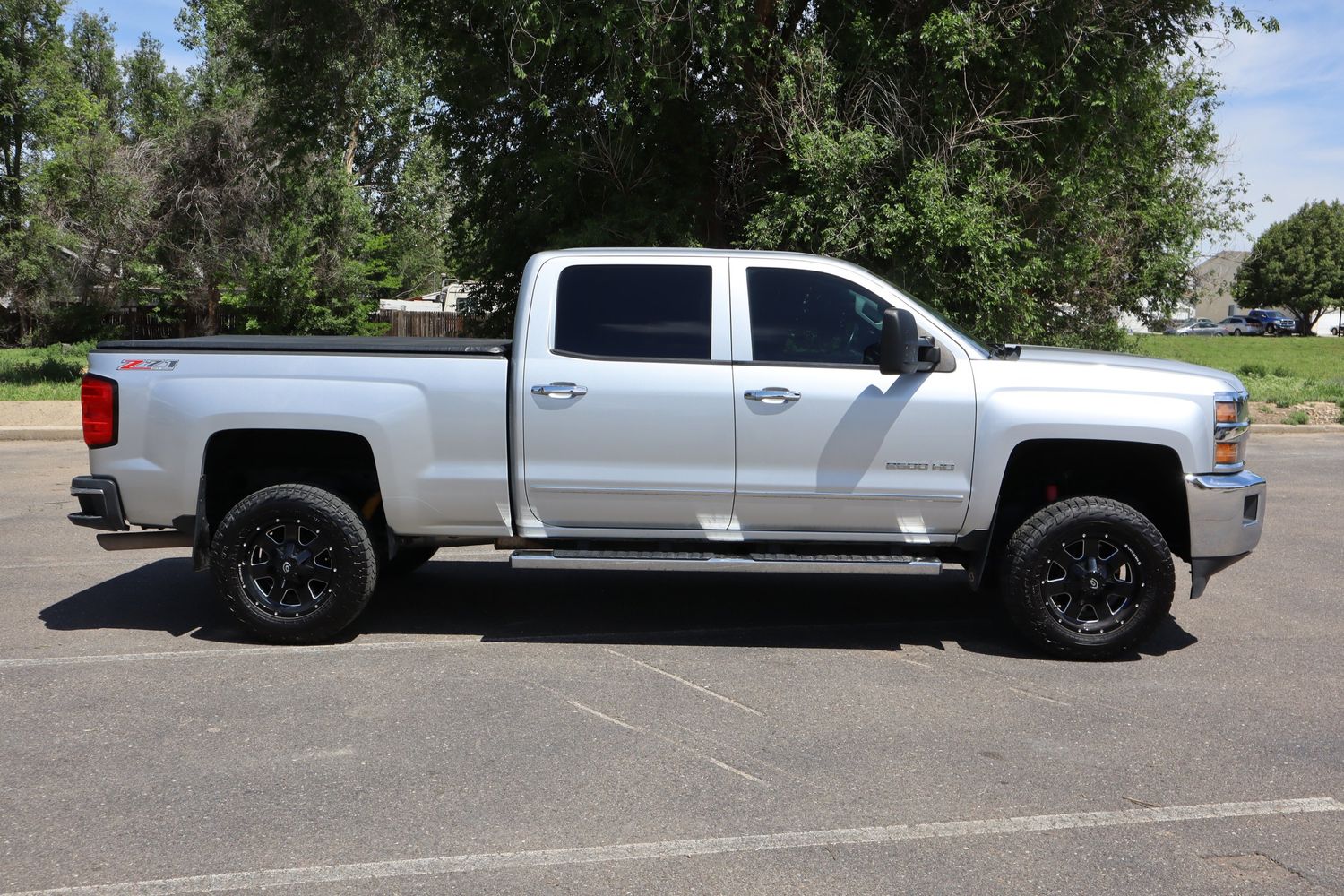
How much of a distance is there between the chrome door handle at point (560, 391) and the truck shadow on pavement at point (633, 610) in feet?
4.46

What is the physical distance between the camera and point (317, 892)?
367 centimetres

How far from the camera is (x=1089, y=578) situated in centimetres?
615

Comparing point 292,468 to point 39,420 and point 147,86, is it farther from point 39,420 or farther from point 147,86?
point 147,86

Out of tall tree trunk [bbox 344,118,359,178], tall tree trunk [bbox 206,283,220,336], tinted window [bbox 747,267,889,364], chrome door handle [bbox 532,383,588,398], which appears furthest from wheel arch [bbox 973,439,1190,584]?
tall tree trunk [bbox 344,118,359,178]

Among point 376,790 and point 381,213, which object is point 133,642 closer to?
point 376,790

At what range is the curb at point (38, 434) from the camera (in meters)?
15.8

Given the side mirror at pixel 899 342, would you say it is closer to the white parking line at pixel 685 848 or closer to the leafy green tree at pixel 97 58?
the white parking line at pixel 685 848

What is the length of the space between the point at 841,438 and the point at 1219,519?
6.40ft

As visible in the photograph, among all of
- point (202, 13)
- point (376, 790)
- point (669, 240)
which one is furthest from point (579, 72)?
point (202, 13)

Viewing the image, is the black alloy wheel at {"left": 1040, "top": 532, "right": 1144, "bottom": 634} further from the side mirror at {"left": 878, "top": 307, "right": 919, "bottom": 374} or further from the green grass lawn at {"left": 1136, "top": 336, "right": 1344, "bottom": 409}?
the green grass lawn at {"left": 1136, "top": 336, "right": 1344, "bottom": 409}

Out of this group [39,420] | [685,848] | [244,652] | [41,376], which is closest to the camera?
[685,848]

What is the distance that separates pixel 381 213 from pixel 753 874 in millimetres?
36792

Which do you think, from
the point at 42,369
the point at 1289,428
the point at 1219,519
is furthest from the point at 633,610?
the point at 42,369

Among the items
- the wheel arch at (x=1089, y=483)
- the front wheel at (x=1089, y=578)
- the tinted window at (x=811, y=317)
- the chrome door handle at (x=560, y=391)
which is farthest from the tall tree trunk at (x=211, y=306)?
the front wheel at (x=1089, y=578)
